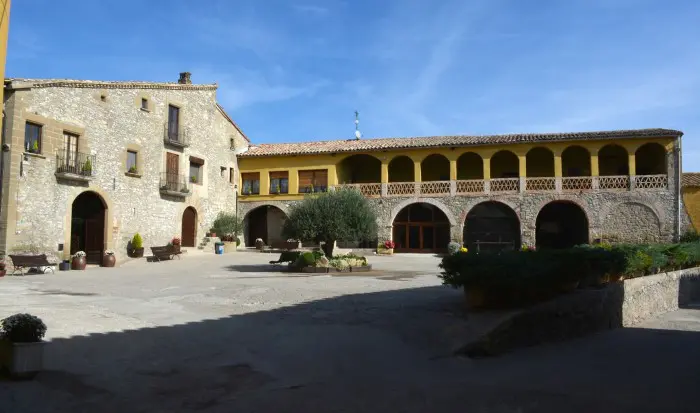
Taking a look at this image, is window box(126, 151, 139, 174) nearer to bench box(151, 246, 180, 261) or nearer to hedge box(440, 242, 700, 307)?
bench box(151, 246, 180, 261)

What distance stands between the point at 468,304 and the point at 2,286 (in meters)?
12.1

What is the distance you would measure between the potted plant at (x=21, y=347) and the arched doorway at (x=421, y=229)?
26.3m

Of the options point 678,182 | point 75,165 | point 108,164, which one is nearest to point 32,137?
point 75,165

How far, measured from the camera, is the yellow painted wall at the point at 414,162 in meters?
28.1

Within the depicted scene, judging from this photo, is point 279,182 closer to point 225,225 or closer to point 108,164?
point 225,225

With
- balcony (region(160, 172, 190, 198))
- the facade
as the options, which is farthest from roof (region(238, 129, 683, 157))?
balcony (region(160, 172, 190, 198))

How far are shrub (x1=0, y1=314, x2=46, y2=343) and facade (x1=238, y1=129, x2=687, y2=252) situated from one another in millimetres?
24020

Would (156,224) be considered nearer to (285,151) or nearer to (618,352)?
(285,151)

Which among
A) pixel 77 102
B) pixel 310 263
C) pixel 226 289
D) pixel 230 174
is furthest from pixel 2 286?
pixel 230 174

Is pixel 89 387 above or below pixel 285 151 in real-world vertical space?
below

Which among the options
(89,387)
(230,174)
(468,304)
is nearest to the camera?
(89,387)

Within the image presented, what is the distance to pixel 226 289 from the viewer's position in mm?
12711

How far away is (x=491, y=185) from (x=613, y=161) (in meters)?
7.63

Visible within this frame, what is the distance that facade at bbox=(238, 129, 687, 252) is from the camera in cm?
2720
